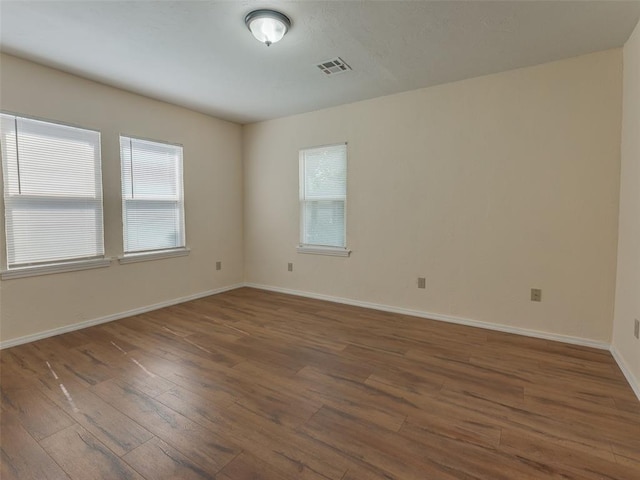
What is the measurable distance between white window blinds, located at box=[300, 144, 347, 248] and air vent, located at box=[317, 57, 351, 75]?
1.15m

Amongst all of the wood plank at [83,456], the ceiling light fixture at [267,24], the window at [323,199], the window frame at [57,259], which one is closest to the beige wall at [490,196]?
the window at [323,199]

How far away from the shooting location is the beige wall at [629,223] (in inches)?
88.3

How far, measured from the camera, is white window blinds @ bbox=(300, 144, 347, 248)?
4.20 m

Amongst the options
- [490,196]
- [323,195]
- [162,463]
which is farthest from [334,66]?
[162,463]

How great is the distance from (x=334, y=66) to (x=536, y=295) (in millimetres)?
2892

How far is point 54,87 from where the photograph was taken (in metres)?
3.02

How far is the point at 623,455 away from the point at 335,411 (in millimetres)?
1445

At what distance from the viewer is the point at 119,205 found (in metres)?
3.57

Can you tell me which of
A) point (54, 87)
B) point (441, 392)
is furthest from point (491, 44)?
point (54, 87)

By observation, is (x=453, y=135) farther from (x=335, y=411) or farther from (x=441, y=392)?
(x=335, y=411)

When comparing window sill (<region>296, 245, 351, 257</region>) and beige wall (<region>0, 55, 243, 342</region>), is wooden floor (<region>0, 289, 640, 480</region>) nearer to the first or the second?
beige wall (<region>0, 55, 243, 342</region>)

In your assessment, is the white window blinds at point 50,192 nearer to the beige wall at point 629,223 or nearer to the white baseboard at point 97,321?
the white baseboard at point 97,321

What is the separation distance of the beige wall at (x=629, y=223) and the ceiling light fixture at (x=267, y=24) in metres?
2.52

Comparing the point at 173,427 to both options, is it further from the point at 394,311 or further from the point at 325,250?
the point at 325,250
